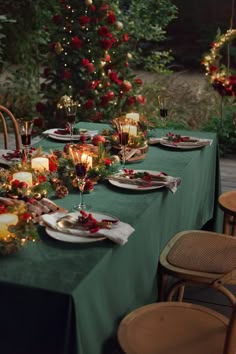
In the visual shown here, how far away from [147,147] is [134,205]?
73 cm

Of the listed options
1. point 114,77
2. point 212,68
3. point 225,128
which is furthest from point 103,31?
point 225,128

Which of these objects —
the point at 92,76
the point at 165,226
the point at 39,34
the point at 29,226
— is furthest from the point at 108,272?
the point at 39,34

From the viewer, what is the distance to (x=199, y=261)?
77.0 inches

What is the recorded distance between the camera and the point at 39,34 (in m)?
6.12

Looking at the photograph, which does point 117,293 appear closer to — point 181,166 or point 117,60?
point 181,166

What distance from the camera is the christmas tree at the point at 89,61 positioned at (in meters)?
4.26

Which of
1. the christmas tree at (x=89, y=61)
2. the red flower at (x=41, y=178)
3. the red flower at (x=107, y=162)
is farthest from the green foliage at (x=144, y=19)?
the red flower at (x=41, y=178)

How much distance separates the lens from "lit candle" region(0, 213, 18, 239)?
4.58ft

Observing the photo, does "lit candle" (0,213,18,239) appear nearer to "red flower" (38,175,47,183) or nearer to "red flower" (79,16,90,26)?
"red flower" (38,175,47,183)

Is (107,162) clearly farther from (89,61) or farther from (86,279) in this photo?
(89,61)

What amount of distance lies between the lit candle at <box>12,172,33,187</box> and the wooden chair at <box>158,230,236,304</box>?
0.54 metres

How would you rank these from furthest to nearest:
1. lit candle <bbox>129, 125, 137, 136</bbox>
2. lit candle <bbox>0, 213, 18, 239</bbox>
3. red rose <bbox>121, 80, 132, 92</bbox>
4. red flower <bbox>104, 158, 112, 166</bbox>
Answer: red rose <bbox>121, 80, 132, 92</bbox>, lit candle <bbox>129, 125, 137, 136</bbox>, red flower <bbox>104, 158, 112, 166</bbox>, lit candle <bbox>0, 213, 18, 239</bbox>

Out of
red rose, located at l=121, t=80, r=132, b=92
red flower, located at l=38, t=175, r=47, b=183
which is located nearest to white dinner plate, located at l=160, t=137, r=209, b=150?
red flower, located at l=38, t=175, r=47, b=183

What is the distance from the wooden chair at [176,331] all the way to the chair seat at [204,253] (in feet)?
0.93
